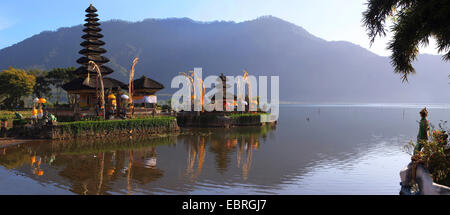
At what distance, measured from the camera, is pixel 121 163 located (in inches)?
692

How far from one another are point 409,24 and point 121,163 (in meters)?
14.7

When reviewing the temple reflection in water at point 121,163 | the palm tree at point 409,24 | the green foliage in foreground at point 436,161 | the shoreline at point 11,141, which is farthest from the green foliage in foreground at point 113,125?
the green foliage in foreground at point 436,161

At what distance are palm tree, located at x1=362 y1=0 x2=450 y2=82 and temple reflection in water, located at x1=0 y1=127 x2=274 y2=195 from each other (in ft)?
26.3

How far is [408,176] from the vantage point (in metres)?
10.0

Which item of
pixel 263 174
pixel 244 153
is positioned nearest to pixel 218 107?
pixel 244 153

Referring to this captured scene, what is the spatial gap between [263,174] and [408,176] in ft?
22.5

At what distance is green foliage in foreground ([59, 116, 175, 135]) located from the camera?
26562 mm

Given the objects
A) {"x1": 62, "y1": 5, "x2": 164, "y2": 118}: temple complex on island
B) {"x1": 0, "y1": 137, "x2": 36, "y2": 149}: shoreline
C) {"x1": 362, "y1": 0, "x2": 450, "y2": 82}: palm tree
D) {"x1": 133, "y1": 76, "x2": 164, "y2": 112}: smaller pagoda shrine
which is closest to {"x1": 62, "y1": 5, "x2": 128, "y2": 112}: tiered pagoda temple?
{"x1": 62, "y1": 5, "x2": 164, "y2": 118}: temple complex on island

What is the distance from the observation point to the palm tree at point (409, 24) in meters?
10.2

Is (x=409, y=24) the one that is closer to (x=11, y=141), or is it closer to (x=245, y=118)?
(x=11, y=141)

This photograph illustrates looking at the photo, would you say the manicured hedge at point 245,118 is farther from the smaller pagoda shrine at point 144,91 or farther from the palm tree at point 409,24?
the palm tree at point 409,24

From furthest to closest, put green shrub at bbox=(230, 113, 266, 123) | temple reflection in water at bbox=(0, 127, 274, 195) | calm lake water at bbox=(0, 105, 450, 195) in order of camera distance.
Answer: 1. green shrub at bbox=(230, 113, 266, 123)
2. temple reflection in water at bbox=(0, 127, 274, 195)
3. calm lake water at bbox=(0, 105, 450, 195)

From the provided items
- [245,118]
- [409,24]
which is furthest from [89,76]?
[409,24]

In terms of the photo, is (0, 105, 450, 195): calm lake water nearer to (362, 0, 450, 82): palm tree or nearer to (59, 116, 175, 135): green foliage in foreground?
(59, 116, 175, 135): green foliage in foreground
